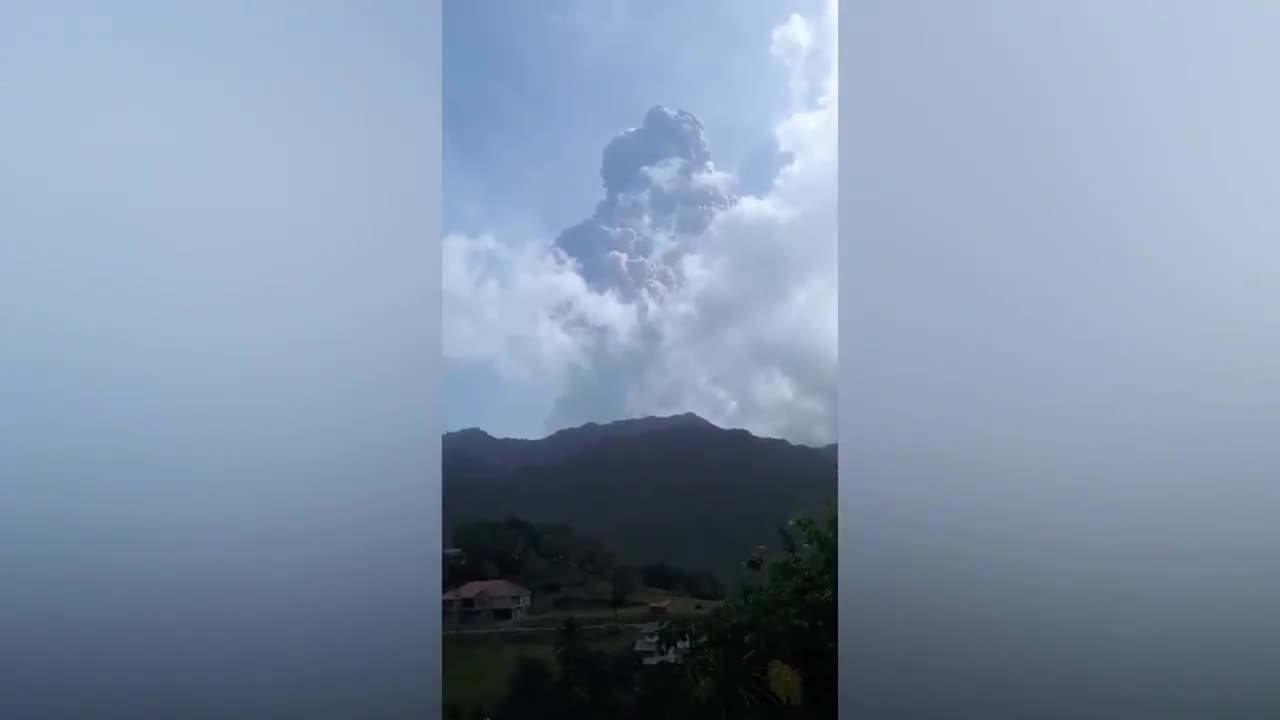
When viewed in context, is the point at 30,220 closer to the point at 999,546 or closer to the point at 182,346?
the point at 182,346

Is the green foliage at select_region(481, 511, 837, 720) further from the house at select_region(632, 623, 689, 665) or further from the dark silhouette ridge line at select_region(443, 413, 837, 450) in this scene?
the dark silhouette ridge line at select_region(443, 413, 837, 450)

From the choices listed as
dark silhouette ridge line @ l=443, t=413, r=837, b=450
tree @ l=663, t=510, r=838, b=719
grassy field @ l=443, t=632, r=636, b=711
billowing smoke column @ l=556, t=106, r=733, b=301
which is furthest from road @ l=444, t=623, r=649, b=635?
billowing smoke column @ l=556, t=106, r=733, b=301

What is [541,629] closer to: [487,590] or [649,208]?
[487,590]

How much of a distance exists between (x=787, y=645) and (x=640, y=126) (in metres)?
1.70

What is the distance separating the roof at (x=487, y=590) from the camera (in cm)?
290

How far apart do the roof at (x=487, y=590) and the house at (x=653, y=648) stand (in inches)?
15.1

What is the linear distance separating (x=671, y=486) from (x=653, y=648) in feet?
1.64

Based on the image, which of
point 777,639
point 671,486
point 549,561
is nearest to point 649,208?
point 671,486

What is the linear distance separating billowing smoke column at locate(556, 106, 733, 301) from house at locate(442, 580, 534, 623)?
978 millimetres

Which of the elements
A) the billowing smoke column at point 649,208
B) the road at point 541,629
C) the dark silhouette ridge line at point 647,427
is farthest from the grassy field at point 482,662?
the billowing smoke column at point 649,208

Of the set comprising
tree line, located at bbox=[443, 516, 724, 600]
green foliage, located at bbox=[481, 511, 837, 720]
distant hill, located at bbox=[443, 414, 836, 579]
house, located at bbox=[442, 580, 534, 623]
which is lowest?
green foliage, located at bbox=[481, 511, 837, 720]

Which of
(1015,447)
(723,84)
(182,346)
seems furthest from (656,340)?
(182,346)

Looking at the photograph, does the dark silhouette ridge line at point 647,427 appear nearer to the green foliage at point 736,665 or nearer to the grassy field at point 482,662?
the green foliage at point 736,665

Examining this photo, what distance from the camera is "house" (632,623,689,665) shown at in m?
2.97
